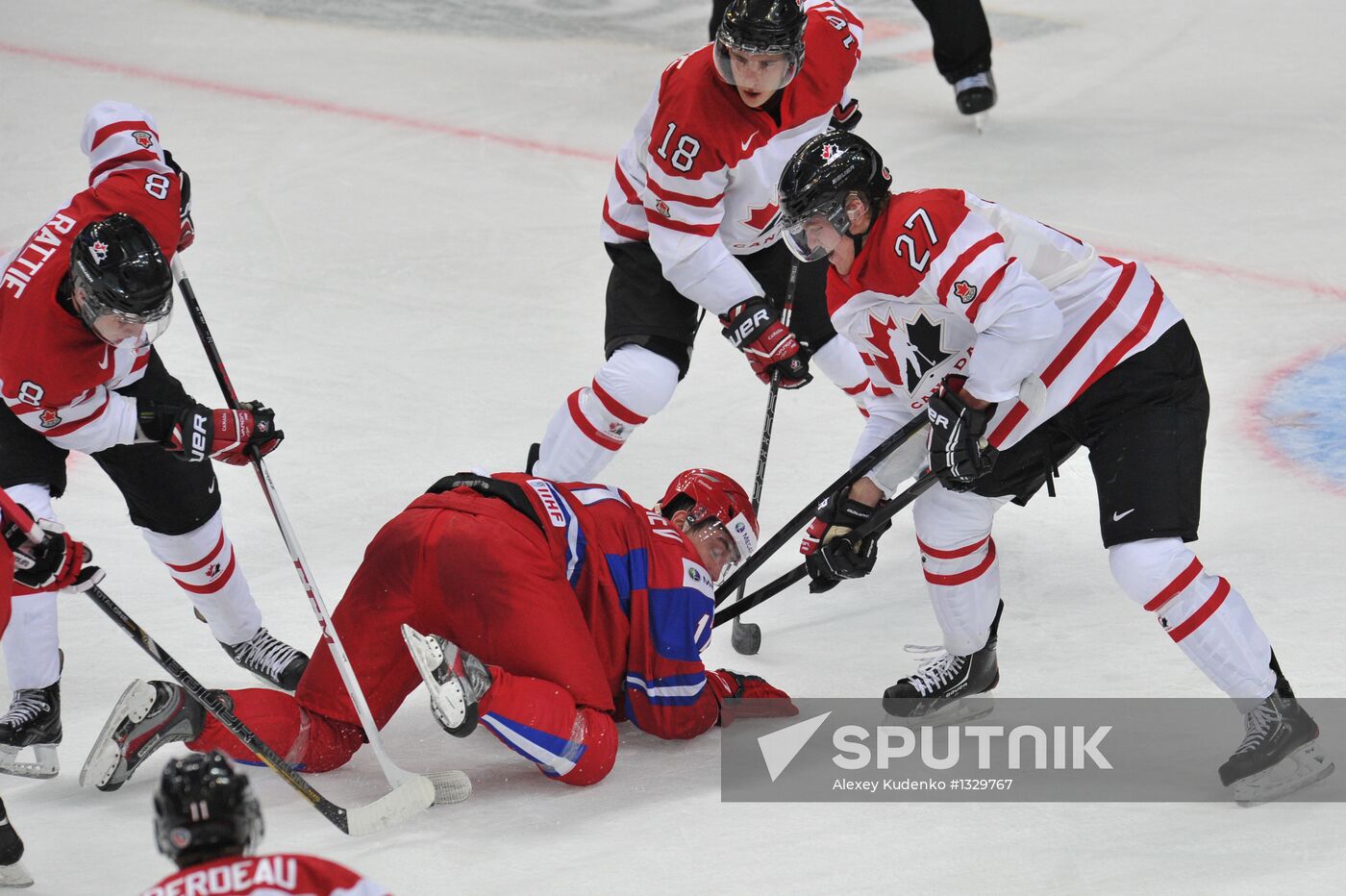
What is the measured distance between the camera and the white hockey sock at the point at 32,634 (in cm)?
330

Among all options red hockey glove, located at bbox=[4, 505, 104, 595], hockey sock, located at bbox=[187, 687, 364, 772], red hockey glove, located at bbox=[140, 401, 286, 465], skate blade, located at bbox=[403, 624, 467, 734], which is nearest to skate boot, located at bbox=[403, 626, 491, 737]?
skate blade, located at bbox=[403, 624, 467, 734]

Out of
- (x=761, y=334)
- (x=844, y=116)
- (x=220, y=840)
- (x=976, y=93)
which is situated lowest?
(x=976, y=93)

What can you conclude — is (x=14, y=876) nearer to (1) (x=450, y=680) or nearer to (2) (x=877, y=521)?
(1) (x=450, y=680)

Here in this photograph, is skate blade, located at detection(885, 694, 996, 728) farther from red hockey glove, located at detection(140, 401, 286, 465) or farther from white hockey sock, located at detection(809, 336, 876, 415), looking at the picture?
red hockey glove, located at detection(140, 401, 286, 465)

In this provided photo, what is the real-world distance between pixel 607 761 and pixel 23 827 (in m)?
1.05

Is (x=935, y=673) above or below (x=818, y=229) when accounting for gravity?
below

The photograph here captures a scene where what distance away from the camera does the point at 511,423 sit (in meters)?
4.94

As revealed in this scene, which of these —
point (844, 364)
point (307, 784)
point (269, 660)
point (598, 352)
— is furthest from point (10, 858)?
point (598, 352)

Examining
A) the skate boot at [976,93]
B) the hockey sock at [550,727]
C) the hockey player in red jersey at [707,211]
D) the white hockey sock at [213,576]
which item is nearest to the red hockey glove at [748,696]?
the hockey sock at [550,727]

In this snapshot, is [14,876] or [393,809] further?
[393,809]

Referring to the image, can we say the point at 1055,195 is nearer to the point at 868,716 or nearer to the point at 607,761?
the point at 868,716

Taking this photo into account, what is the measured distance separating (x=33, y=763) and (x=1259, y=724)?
89.6 inches

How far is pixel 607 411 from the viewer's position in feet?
12.7

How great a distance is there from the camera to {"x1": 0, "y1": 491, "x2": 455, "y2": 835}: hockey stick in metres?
2.87
